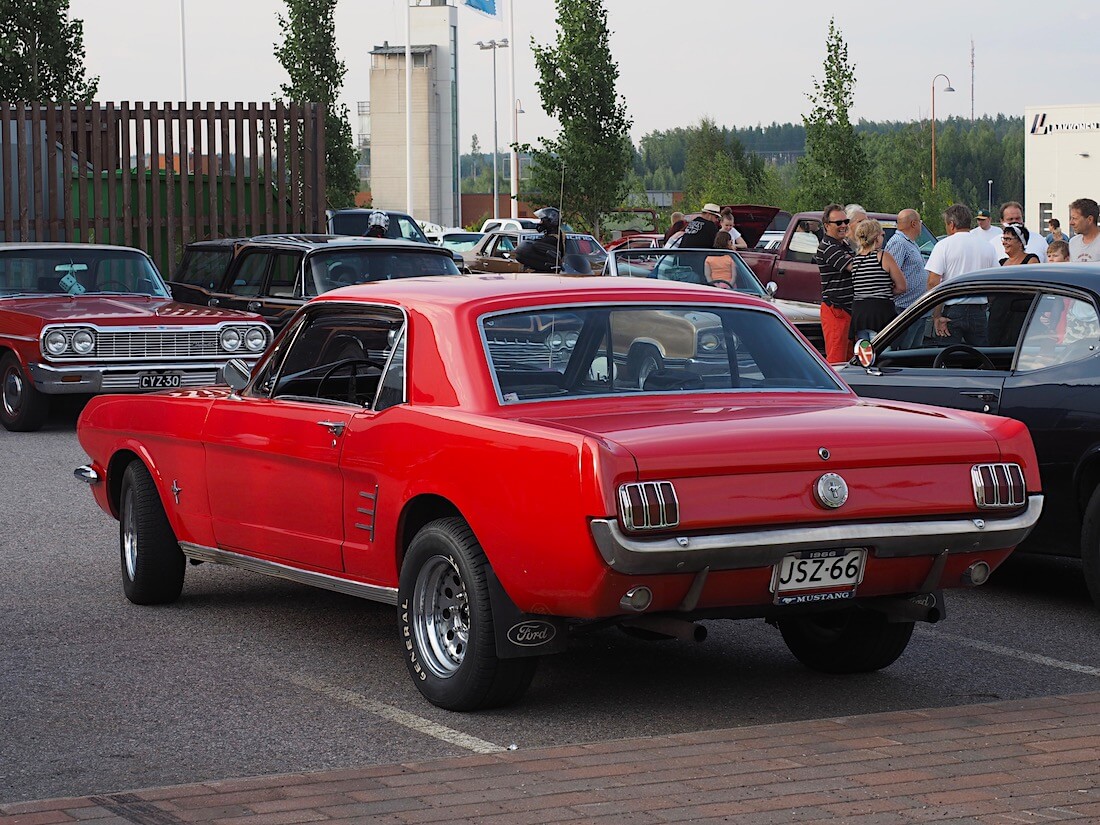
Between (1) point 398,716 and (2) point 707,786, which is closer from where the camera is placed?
(2) point 707,786

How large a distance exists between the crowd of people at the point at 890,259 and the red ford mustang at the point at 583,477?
7.35m

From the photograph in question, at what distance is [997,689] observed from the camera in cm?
643

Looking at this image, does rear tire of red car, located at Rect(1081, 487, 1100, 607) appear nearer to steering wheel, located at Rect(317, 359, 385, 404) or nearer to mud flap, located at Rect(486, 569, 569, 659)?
mud flap, located at Rect(486, 569, 569, 659)

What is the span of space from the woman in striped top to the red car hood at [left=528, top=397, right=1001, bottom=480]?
26.2ft

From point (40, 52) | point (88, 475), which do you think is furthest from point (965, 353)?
point (40, 52)

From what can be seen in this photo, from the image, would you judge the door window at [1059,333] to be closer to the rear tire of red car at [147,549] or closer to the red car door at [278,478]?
the red car door at [278,478]

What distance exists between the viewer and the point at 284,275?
54.4 ft

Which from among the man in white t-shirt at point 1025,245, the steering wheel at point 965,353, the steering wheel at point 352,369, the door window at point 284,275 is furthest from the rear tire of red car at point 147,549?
the man in white t-shirt at point 1025,245

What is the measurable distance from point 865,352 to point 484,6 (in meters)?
72.3

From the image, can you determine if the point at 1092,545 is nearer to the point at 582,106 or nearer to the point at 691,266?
the point at 691,266

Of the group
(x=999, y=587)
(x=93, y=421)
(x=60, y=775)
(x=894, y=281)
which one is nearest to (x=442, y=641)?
(x=60, y=775)

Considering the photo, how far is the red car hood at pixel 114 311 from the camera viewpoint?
15.1 meters

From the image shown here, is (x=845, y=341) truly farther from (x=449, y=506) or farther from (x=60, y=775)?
(x=60, y=775)

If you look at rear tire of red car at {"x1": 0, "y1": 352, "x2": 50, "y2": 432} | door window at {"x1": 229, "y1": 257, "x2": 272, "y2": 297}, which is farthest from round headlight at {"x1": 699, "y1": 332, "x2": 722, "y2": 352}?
door window at {"x1": 229, "y1": 257, "x2": 272, "y2": 297}
